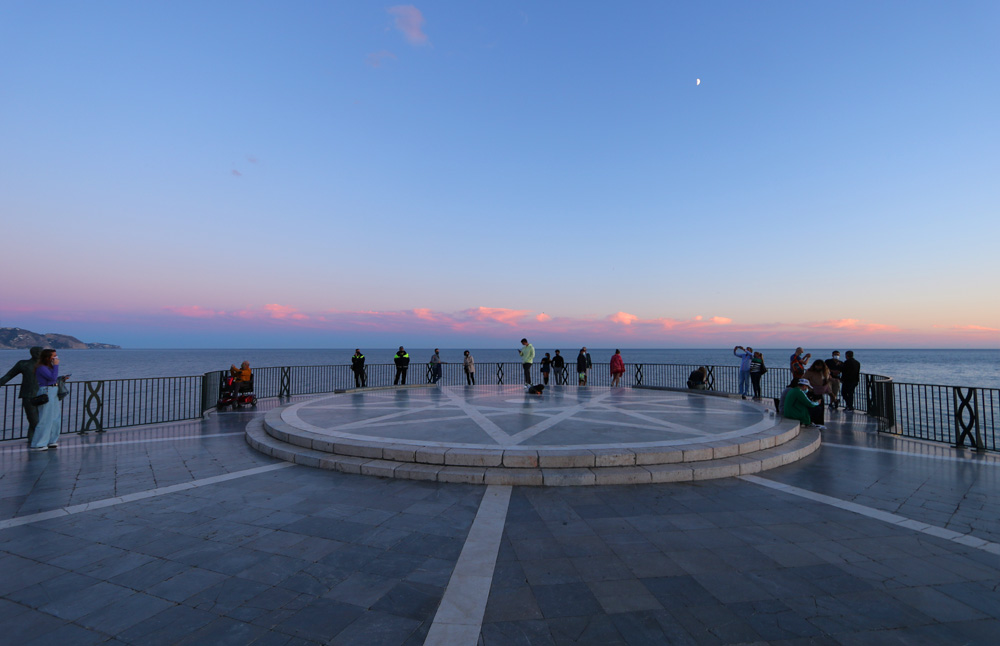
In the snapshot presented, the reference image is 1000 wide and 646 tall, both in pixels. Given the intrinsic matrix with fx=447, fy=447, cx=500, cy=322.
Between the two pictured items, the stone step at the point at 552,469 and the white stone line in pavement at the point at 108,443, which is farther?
the white stone line in pavement at the point at 108,443

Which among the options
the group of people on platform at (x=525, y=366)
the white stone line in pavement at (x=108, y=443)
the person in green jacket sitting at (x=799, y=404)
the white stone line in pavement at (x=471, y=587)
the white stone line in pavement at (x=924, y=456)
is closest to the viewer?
the white stone line in pavement at (x=471, y=587)

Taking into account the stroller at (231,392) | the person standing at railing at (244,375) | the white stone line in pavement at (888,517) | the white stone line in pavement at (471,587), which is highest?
the person standing at railing at (244,375)

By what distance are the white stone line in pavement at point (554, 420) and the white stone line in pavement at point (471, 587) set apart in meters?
2.75

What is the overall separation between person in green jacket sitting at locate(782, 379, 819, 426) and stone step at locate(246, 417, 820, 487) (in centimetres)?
225

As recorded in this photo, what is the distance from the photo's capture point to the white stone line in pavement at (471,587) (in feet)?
9.01

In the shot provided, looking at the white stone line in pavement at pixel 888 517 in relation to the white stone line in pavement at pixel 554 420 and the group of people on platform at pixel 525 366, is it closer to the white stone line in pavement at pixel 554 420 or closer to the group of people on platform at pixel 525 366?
the white stone line in pavement at pixel 554 420

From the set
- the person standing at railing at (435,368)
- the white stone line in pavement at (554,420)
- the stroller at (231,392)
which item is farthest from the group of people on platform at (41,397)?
the person standing at railing at (435,368)

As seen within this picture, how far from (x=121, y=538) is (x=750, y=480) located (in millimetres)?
7286

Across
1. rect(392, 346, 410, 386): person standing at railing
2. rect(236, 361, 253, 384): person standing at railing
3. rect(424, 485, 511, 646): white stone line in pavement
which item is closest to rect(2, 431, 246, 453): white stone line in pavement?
rect(236, 361, 253, 384): person standing at railing

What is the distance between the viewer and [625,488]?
5.83m

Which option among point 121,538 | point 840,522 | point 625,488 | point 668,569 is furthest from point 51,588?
point 840,522

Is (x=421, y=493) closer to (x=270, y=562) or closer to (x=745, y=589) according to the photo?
(x=270, y=562)

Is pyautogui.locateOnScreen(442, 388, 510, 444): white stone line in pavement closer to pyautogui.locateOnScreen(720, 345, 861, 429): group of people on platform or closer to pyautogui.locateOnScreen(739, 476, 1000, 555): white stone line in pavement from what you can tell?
pyautogui.locateOnScreen(739, 476, 1000, 555): white stone line in pavement

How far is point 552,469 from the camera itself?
6203 millimetres
